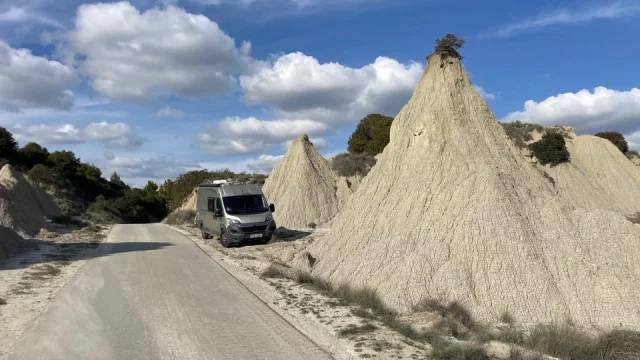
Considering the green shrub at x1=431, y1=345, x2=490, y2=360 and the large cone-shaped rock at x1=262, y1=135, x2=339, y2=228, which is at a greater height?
the large cone-shaped rock at x1=262, y1=135, x2=339, y2=228

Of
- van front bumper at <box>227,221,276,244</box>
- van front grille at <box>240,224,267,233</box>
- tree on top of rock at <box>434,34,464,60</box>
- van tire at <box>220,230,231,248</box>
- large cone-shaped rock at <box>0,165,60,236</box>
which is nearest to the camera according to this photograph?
tree on top of rock at <box>434,34,464,60</box>

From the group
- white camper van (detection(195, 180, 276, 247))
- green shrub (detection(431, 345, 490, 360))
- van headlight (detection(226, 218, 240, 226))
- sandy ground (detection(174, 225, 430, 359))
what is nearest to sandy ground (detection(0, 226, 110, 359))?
sandy ground (detection(174, 225, 430, 359))

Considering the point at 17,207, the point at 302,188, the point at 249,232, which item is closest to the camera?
the point at 249,232

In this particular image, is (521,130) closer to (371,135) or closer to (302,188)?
(371,135)

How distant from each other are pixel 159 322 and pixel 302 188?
949 inches

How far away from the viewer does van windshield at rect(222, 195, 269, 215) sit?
22.1 m

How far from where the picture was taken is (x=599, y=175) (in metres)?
39.8

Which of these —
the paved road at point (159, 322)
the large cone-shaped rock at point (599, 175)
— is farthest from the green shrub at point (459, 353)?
the large cone-shaped rock at point (599, 175)

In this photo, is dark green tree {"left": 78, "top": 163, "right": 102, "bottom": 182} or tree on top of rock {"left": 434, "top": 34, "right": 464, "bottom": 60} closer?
tree on top of rock {"left": 434, "top": 34, "right": 464, "bottom": 60}

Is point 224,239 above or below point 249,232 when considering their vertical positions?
below

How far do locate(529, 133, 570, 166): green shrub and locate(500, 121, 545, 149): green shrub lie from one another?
4998 mm

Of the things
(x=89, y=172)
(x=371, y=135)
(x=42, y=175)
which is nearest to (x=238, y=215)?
(x=371, y=135)

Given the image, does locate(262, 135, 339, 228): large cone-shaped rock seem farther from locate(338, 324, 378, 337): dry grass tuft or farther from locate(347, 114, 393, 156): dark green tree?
locate(338, 324, 378, 337): dry grass tuft

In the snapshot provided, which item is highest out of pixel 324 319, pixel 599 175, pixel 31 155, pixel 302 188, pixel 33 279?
pixel 31 155
